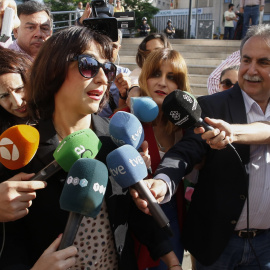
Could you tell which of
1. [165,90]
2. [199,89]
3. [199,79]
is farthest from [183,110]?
[199,79]

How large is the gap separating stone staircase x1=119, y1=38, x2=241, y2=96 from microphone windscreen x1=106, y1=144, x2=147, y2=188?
6.78 m

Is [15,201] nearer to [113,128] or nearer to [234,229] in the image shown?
[113,128]

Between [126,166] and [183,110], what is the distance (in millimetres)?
391

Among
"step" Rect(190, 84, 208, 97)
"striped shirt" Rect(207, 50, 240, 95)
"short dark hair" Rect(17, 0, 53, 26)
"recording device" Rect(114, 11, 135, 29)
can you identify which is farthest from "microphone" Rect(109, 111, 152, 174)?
"step" Rect(190, 84, 208, 97)

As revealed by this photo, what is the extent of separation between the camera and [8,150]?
47.3 inches

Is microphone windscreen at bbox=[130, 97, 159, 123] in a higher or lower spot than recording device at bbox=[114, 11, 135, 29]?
lower

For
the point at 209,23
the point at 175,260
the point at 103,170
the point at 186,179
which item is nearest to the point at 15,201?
the point at 103,170

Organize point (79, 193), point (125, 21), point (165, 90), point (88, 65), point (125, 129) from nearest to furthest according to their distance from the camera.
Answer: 1. point (79, 193)
2. point (125, 129)
3. point (88, 65)
4. point (165, 90)
5. point (125, 21)

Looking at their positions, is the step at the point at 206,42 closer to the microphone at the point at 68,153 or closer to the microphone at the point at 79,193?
the microphone at the point at 68,153

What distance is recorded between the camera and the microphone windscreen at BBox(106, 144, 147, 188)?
1237 mm

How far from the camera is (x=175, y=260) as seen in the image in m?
1.57

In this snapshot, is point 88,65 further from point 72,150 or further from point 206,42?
point 206,42

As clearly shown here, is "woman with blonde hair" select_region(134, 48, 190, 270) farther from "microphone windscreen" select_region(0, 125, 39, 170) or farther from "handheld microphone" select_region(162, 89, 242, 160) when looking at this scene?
"microphone windscreen" select_region(0, 125, 39, 170)

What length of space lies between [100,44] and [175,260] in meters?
1.10
